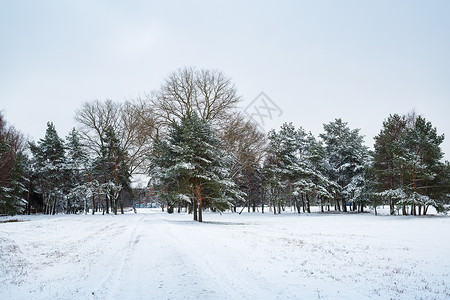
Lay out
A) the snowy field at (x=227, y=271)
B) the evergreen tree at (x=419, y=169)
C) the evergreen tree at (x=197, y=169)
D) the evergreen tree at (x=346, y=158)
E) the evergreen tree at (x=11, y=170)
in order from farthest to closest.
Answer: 1. the evergreen tree at (x=346, y=158)
2. the evergreen tree at (x=11, y=170)
3. the evergreen tree at (x=419, y=169)
4. the evergreen tree at (x=197, y=169)
5. the snowy field at (x=227, y=271)

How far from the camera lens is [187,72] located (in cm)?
3161

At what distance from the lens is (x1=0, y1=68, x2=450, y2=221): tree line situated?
24547 mm

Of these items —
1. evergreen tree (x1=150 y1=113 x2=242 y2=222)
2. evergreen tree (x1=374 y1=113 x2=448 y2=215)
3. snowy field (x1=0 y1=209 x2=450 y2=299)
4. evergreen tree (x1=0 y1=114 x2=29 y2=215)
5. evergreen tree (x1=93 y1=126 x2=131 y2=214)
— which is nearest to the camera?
snowy field (x1=0 y1=209 x2=450 y2=299)

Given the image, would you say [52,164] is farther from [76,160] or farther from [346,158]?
[346,158]

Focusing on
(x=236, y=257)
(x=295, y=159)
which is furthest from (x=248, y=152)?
(x=236, y=257)

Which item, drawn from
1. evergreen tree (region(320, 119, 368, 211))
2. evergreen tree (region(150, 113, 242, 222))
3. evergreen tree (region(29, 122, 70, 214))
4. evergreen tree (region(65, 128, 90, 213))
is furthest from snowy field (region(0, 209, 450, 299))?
evergreen tree (region(29, 122, 70, 214))

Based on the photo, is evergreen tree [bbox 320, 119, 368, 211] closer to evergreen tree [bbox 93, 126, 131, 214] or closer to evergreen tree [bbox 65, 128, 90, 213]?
evergreen tree [bbox 93, 126, 131, 214]

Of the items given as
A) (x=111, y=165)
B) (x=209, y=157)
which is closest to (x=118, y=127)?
(x=111, y=165)

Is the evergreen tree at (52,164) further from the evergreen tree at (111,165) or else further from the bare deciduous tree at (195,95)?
the bare deciduous tree at (195,95)

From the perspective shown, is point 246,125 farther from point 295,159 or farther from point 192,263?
point 192,263

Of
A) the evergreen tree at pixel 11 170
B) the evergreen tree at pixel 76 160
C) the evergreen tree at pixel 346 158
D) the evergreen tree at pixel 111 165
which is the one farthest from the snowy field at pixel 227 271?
the evergreen tree at pixel 76 160

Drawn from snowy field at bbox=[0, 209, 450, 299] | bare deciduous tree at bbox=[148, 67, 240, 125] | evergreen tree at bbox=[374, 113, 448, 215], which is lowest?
snowy field at bbox=[0, 209, 450, 299]

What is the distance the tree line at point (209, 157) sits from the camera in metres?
24.5

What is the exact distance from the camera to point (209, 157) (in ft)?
79.5
